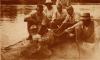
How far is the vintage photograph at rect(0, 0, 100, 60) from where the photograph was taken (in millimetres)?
4012

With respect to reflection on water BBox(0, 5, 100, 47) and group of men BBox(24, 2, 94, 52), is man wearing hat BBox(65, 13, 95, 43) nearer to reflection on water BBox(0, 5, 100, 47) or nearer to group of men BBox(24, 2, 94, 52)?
group of men BBox(24, 2, 94, 52)

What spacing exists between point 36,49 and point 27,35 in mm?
307

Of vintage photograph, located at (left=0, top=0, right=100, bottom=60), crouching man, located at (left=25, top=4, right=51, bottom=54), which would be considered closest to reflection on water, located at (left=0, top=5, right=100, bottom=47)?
vintage photograph, located at (left=0, top=0, right=100, bottom=60)

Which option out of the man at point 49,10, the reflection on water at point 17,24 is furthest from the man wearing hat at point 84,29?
the man at point 49,10

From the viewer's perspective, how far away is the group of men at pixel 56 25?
4062mm

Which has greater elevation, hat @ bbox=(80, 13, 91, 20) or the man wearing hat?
hat @ bbox=(80, 13, 91, 20)

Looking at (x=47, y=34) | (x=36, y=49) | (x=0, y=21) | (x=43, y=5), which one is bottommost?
(x=36, y=49)

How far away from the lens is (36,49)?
4031 millimetres

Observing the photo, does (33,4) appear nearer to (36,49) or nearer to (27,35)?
(27,35)

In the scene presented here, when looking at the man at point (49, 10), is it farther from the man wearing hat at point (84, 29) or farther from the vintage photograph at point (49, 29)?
the man wearing hat at point (84, 29)

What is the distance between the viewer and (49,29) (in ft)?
13.4

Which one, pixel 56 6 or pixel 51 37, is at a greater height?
pixel 56 6

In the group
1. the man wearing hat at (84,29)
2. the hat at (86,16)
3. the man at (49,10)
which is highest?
the man at (49,10)

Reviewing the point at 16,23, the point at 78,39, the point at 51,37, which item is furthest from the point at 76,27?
the point at 16,23
